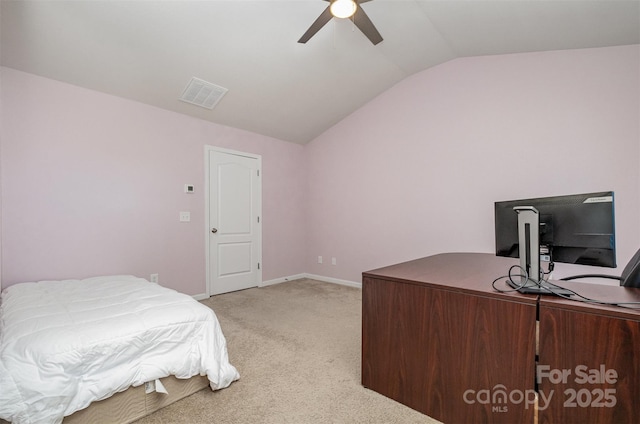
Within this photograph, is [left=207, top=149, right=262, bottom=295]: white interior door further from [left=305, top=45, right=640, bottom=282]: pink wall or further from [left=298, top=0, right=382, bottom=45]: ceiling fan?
[left=298, top=0, right=382, bottom=45]: ceiling fan

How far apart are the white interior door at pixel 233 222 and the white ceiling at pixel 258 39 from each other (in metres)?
0.80

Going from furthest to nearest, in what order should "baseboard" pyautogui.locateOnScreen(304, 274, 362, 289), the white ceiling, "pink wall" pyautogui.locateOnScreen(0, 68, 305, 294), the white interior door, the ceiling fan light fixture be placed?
"baseboard" pyautogui.locateOnScreen(304, 274, 362, 289) → the white interior door → "pink wall" pyautogui.locateOnScreen(0, 68, 305, 294) → the white ceiling → the ceiling fan light fixture

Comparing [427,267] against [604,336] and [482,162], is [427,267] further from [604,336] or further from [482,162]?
[482,162]

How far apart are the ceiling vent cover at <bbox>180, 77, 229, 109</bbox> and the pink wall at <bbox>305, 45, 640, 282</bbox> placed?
195cm

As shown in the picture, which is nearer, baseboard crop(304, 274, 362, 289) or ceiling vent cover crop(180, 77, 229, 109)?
ceiling vent cover crop(180, 77, 229, 109)

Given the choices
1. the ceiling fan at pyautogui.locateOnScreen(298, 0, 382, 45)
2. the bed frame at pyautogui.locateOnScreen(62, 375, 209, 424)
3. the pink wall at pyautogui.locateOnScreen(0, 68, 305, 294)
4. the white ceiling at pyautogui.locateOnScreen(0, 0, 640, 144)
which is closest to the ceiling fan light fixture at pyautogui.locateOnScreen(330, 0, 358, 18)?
the ceiling fan at pyautogui.locateOnScreen(298, 0, 382, 45)

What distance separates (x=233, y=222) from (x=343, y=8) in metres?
3.02

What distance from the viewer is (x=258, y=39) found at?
2725 millimetres

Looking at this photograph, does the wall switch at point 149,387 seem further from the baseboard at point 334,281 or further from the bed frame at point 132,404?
the baseboard at point 334,281

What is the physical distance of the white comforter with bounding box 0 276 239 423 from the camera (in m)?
1.26

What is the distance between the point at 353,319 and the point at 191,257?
2.19 m

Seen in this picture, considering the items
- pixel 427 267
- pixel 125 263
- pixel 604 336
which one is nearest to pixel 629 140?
pixel 427 267

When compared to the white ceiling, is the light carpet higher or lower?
lower

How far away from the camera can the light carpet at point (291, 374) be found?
Answer: 1.55m
